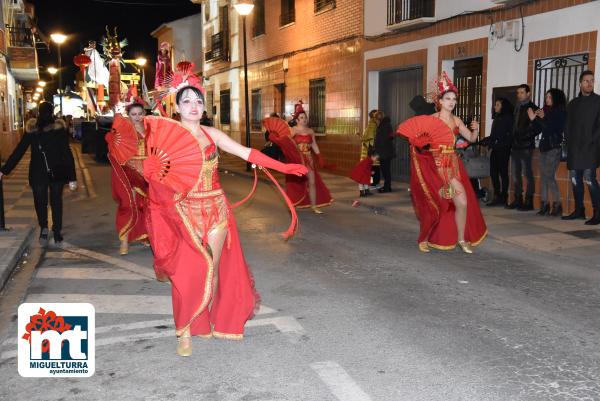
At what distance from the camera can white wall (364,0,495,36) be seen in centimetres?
1247

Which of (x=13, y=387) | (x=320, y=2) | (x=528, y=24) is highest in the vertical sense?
(x=320, y=2)

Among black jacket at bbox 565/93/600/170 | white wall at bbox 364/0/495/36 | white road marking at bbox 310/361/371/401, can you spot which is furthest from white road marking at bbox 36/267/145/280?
white wall at bbox 364/0/495/36

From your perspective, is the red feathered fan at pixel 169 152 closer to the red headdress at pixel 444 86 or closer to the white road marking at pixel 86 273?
the white road marking at pixel 86 273

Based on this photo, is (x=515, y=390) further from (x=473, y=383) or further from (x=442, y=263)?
(x=442, y=263)

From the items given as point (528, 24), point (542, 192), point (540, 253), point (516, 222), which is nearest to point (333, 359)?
point (540, 253)

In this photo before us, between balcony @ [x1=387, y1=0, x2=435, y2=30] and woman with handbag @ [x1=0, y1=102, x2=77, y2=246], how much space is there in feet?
28.0

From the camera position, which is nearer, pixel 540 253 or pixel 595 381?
pixel 595 381

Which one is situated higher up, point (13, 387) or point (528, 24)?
point (528, 24)

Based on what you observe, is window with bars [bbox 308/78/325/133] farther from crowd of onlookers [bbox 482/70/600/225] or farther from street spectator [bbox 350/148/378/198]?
crowd of onlookers [bbox 482/70/600/225]

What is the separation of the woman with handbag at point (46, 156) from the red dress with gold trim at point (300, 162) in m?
3.45

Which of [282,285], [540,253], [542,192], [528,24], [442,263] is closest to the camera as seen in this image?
[282,285]

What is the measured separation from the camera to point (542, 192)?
10.4 meters

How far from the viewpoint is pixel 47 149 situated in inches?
319

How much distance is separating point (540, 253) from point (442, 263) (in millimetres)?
1485
